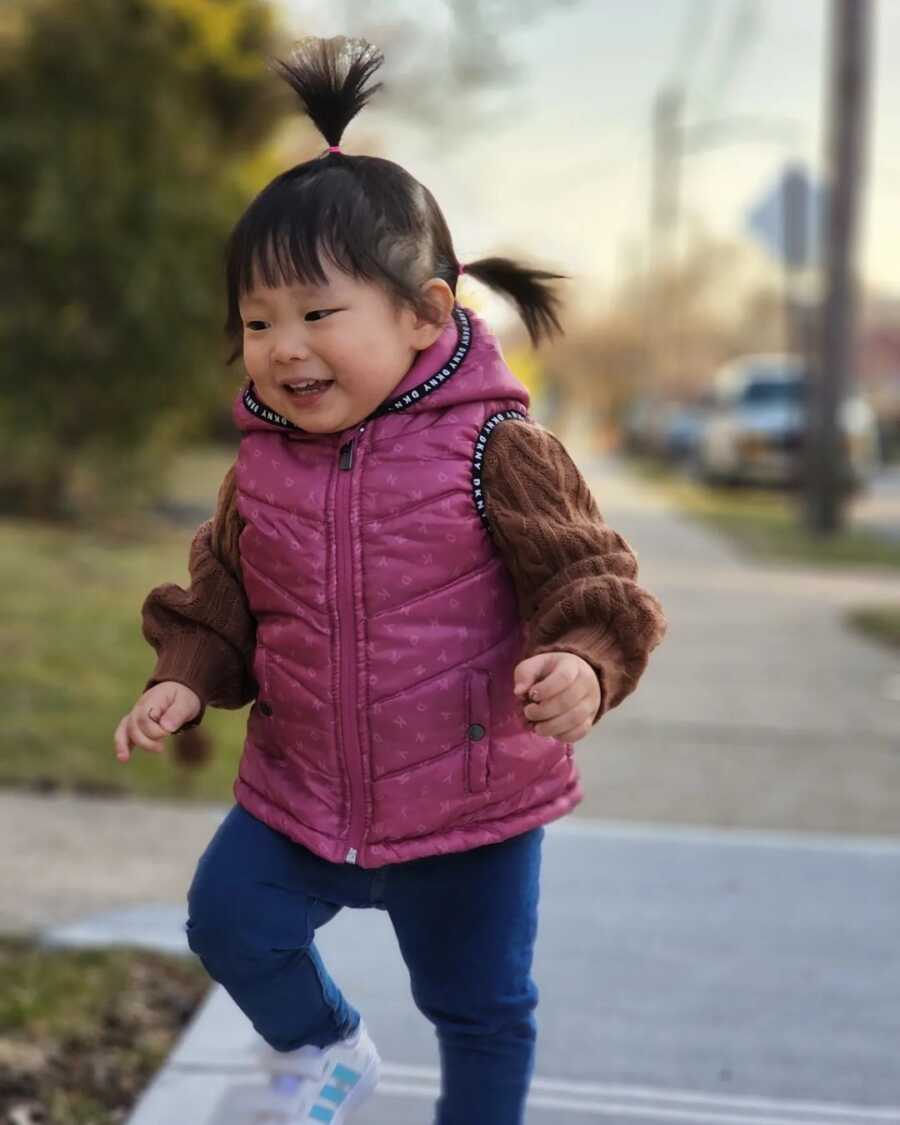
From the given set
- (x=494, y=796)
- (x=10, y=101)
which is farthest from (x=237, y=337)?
(x=10, y=101)

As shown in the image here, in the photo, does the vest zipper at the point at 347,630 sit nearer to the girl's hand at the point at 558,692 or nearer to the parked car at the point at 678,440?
the girl's hand at the point at 558,692

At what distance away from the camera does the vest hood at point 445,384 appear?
217cm

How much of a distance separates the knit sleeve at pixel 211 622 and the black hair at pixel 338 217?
279mm

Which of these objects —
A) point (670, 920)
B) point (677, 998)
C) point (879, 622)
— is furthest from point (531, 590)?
point (879, 622)

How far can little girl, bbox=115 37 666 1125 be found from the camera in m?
2.09

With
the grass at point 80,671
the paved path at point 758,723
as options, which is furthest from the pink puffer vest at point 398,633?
the paved path at point 758,723

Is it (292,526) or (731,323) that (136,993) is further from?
(731,323)

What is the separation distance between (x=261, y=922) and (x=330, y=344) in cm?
76

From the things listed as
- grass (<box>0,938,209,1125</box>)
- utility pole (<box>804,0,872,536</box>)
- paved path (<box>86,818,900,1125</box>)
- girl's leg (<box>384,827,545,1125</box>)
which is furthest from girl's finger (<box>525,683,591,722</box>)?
utility pole (<box>804,0,872,536</box>)

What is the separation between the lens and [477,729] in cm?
215

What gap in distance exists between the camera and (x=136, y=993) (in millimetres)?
3156

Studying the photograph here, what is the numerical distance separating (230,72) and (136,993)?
384 inches

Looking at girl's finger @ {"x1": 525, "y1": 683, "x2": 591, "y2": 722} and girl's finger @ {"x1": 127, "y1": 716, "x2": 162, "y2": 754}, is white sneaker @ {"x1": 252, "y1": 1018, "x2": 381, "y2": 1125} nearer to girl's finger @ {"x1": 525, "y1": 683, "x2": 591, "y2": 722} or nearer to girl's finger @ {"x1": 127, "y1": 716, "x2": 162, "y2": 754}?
girl's finger @ {"x1": 127, "y1": 716, "x2": 162, "y2": 754}

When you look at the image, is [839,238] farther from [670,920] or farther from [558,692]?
[558,692]
